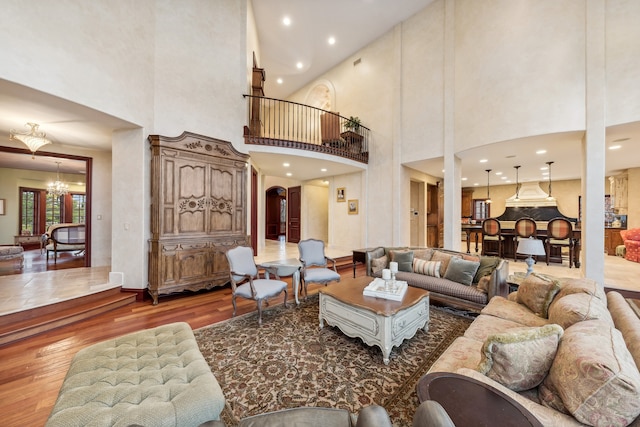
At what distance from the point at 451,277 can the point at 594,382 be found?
9.11ft

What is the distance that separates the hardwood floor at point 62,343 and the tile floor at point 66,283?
0.59 meters

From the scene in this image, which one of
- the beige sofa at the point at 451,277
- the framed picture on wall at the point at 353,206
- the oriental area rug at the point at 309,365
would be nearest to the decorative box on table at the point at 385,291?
the oriental area rug at the point at 309,365

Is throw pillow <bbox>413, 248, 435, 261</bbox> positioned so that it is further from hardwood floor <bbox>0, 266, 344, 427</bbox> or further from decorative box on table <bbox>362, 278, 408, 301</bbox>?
hardwood floor <bbox>0, 266, 344, 427</bbox>

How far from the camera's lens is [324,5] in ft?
20.1

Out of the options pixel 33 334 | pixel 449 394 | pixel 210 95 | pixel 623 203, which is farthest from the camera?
pixel 623 203

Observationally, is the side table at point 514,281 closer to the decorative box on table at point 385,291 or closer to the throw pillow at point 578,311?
the throw pillow at point 578,311

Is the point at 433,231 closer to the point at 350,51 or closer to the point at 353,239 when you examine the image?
the point at 353,239

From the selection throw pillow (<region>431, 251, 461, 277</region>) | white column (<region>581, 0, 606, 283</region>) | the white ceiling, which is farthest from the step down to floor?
white column (<region>581, 0, 606, 283</region>)

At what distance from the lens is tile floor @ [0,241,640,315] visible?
10.5 ft

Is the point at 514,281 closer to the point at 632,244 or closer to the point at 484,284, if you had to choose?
the point at 484,284

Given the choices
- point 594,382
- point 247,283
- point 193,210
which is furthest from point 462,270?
point 193,210

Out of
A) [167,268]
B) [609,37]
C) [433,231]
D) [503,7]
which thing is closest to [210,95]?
[167,268]

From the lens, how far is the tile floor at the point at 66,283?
3187mm

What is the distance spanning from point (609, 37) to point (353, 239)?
20.5ft
